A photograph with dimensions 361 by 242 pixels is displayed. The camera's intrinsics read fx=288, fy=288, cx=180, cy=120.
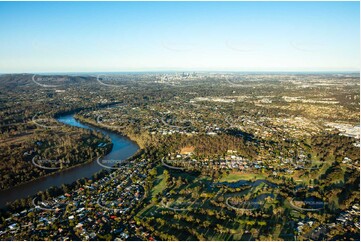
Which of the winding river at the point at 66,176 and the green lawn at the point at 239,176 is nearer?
the winding river at the point at 66,176

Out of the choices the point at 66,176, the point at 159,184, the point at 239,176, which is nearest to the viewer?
the point at 159,184

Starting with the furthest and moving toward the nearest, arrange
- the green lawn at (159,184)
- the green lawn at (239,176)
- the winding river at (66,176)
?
the green lawn at (239,176)
the winding river at (66,176)
the green lawn at (159,184)

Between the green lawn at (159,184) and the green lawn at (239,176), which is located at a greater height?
the green lawn at (239,176)

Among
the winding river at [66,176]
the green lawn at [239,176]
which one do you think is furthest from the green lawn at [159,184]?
the winding river at [66,176]

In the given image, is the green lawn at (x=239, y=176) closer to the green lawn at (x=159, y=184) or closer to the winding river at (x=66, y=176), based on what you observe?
the green lawn at (x=159, y=184)

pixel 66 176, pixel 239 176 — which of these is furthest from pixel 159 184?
pixel 66 176

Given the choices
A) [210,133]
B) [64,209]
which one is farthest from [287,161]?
[64,209]

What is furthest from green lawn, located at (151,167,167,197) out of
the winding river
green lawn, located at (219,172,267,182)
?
the winding river

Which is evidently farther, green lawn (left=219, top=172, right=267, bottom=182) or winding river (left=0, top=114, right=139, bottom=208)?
green lawn (left=219, top=172, right=267, bottom=182)

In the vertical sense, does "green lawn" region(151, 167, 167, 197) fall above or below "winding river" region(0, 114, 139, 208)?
above

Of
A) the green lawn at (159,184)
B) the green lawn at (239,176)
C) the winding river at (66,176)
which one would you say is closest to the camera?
the green lawn at (159,184)


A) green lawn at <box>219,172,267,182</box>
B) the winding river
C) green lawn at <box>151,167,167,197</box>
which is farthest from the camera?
green lawn at <box>219,172,267,182</box>

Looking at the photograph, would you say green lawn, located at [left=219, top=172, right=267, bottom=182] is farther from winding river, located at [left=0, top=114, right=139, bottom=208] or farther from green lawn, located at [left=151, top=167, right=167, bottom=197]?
winding river, located at [left=0, top=114, right=139, bottom=208]

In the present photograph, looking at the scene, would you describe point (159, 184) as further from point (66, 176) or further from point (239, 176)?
point (66, 176)
